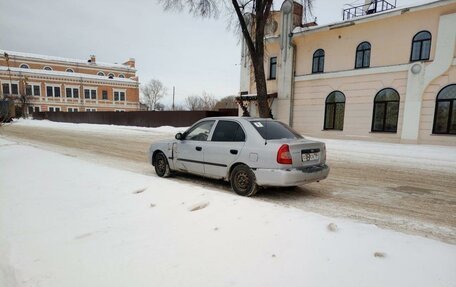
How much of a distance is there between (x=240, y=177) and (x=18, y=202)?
3.78m

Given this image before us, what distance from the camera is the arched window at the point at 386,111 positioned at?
1731 cm

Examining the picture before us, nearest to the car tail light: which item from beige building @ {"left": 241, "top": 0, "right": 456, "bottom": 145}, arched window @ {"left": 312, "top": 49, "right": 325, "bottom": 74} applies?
beige building @ {"left": 241, "top": 0, "right": 456, "bottom": 145}

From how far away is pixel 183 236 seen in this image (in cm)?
347

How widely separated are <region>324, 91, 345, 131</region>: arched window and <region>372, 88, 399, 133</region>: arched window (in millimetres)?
2114

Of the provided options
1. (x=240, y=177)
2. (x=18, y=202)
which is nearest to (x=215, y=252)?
(x=240, y=177)

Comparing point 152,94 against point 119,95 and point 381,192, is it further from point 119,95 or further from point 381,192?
point 381,192

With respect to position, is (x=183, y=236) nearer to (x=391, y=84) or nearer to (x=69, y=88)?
(x=391, y=84)

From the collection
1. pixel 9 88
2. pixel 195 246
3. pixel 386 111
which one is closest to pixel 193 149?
pixel 195 246

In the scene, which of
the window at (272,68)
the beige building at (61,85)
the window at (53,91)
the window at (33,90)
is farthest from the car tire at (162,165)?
the window at (53,91)

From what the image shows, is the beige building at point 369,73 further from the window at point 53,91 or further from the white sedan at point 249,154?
the window at point 53,91

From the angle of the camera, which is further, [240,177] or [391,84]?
[391,84]

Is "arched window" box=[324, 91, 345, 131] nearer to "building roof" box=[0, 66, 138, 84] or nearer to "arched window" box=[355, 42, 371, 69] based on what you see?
"arched window" box=[355, 42, 371, 69]

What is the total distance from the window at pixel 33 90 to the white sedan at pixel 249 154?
57.3m

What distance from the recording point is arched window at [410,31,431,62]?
15.9 metres
